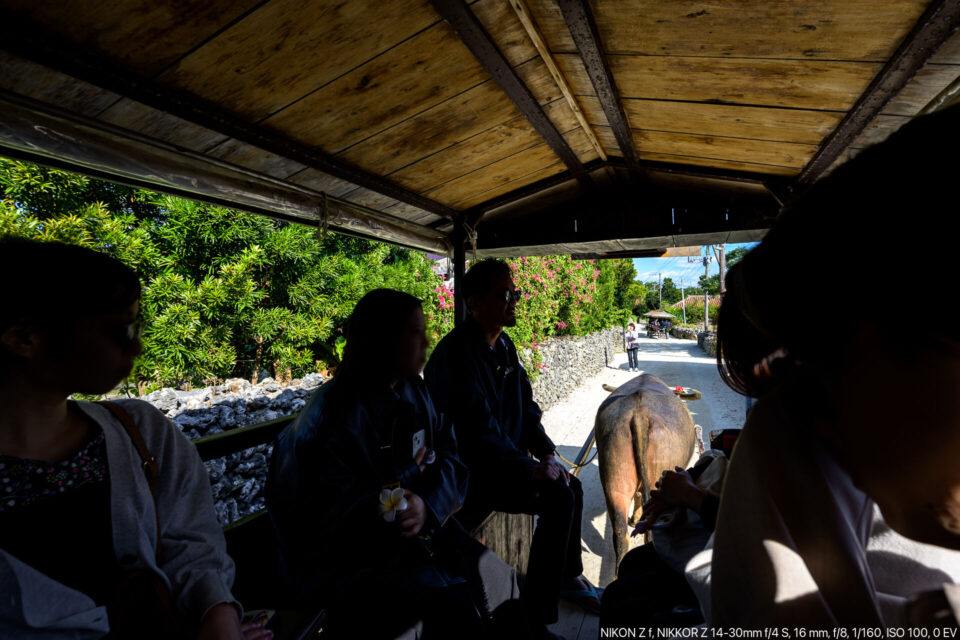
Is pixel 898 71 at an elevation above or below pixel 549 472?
above

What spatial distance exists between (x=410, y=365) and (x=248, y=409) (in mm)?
3989

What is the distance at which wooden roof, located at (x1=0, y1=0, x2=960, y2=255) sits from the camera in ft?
4.28

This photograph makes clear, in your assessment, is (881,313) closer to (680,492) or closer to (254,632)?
(680,492)

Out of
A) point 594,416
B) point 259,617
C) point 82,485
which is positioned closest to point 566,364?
point 594,416

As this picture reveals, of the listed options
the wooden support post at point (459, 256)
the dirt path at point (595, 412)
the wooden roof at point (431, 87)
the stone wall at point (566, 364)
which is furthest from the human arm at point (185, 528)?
the stone wall at point (566, 364)

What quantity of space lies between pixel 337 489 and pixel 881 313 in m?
1.64

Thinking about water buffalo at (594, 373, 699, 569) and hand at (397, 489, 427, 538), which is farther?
water buffalo at (594, 373, 699, 569)

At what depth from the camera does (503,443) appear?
2.57 m

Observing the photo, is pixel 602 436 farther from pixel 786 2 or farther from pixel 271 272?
pixel 271 272

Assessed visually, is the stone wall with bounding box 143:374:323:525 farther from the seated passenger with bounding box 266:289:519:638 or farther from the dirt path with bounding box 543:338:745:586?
the dirt path with bounding box 543:338:745:586

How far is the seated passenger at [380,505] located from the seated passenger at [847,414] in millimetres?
1168

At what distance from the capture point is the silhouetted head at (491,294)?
2889 mm

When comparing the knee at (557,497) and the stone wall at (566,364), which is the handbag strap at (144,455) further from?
the stone wall at (566,364)

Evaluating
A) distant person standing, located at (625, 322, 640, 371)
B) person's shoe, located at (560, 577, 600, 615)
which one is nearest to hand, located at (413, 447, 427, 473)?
person's shoe, located at (560, 577, 600, 615)
